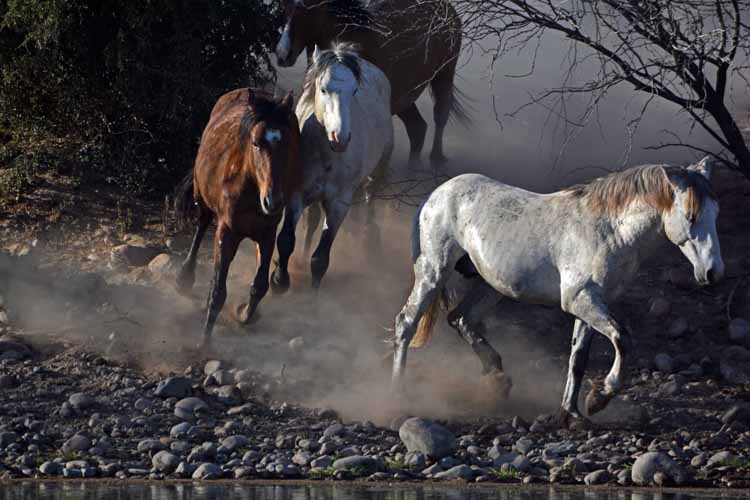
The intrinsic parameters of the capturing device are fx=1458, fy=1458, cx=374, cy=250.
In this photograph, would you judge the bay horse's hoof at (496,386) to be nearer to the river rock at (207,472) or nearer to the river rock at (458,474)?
the river rock at (458,474)

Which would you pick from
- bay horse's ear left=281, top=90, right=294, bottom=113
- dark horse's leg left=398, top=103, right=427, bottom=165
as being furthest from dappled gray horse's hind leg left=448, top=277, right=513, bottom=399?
dark horse's leg left=398, top=103, right=427, bottom=165

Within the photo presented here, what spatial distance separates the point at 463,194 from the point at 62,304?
12.3 feet

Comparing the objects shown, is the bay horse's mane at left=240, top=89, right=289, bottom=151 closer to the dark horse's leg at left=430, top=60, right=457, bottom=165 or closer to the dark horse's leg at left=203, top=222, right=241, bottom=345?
the dark horse's leg at left=203, top=222, right=241, bottom=345

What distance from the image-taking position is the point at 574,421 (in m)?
9.59

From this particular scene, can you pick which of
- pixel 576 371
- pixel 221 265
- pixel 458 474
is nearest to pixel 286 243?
pixel 221 265

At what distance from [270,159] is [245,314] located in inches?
56.3

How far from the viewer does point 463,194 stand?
10391mm

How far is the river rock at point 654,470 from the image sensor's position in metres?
8.19

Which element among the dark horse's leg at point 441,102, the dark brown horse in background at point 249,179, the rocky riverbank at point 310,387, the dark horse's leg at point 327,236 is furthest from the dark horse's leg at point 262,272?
the dark horse's leg at point 441,102

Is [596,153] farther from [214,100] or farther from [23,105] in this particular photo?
[23,105]

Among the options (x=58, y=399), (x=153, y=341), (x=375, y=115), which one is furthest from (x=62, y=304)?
(x=375, y=115)

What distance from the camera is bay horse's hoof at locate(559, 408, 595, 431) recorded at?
9.52 m

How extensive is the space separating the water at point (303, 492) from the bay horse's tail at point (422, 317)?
262 cm

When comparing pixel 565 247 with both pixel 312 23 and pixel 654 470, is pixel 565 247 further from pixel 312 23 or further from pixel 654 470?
pixel 312 23
